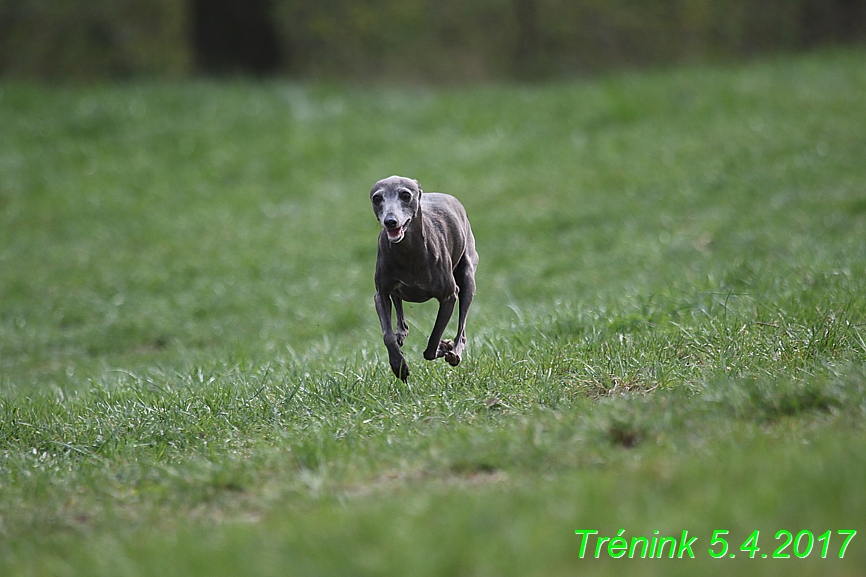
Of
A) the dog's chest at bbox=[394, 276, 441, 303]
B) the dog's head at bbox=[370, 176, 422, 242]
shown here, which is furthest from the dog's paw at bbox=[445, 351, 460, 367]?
the dog's head at bbox=[370, 176, 422, 242]

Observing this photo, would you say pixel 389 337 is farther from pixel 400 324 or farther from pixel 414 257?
pixel 414 257

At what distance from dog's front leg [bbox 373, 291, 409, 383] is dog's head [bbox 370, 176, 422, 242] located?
19.7 inches

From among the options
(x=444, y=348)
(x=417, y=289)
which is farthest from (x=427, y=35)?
(x=417, y=289)

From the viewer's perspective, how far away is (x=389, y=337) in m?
4.81

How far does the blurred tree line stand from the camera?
20141 mm

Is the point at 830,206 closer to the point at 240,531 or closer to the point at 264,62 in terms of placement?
the point at 240,531

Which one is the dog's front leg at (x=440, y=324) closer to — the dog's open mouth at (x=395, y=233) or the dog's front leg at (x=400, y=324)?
the dog's front leg at (x=400, y=324)

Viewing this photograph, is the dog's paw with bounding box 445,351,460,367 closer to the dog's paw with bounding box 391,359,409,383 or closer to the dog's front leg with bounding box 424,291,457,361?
the dog's front leg with bounding box 424,291,457,361

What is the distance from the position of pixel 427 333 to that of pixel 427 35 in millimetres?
17347

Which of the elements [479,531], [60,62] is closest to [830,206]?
[479,531]

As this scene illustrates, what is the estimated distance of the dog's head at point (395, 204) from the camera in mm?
4289

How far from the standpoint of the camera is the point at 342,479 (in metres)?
3.89

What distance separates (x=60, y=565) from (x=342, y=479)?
1.20 meters

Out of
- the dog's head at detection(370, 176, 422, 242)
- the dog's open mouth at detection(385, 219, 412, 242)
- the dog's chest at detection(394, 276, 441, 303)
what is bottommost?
the dog's chest at detection(394, 276, 441, 303)
